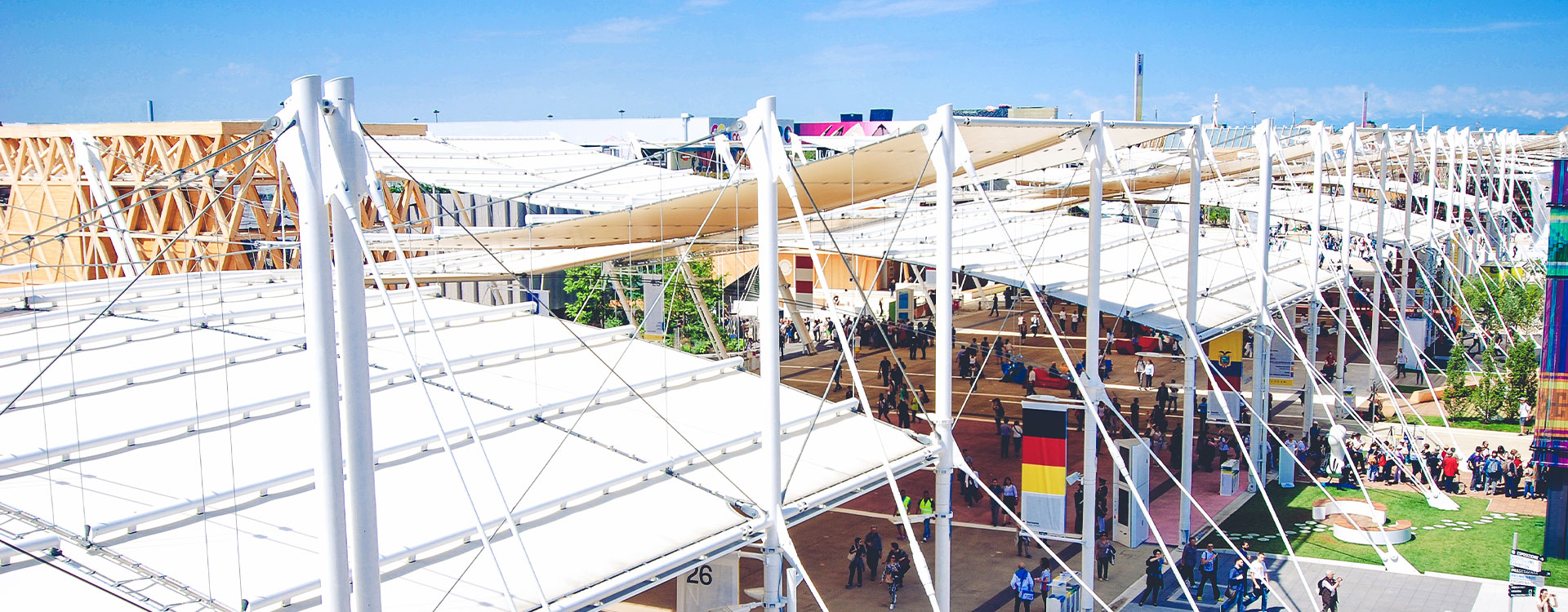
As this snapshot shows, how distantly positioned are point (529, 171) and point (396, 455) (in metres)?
20.0

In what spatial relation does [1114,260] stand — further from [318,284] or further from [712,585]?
[318,284]

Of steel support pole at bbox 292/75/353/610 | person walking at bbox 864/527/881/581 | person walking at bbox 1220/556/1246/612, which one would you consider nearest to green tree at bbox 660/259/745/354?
person walking at bbox 864/527/881/581

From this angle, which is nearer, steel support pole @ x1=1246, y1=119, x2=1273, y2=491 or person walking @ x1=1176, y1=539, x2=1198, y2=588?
person walking @ x1=1176, y1=539, x2=1198, y2=588

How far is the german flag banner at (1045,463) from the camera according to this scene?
18.6 meters

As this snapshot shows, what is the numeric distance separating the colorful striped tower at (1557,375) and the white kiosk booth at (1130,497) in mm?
6432

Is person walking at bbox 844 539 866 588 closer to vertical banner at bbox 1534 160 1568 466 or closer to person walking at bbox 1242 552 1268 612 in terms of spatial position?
person walking at bbox 1242 552 1268 612

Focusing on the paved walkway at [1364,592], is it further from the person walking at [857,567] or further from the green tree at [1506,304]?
the green tree at [1506,304]

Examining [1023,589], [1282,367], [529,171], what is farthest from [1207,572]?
[529,171]

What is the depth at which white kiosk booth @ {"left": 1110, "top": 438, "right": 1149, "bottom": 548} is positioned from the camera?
19750 mm

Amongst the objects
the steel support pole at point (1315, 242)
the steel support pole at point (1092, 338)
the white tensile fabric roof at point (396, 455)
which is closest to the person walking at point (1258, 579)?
the steel support pole at point (1092, 338)

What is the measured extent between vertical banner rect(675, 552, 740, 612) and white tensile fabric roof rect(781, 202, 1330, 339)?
824cm

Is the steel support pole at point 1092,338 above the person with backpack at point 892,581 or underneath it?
above

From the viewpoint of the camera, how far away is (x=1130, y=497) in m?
20.3

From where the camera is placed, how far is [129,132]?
30781 millimetres
